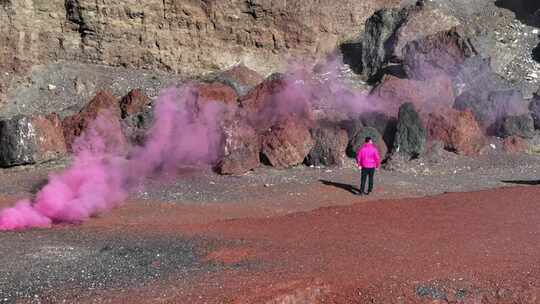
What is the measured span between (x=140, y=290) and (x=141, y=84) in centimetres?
1311

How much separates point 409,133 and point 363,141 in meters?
1.32

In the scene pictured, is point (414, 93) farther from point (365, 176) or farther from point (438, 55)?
point (365, 176)

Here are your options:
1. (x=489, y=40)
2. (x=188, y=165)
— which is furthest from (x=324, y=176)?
(x=489, y=40)

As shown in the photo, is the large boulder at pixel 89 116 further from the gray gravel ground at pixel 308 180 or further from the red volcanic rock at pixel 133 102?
the gray gravel ground at pixel 308 180

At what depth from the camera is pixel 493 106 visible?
769 inches

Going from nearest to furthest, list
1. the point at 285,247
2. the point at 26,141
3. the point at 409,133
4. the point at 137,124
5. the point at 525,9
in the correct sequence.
Result: the point at 285,247 < the point at 26,141 < the point at 137,124 < the point at 409,133 < the point at 525,9

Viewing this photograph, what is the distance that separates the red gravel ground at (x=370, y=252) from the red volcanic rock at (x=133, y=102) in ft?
17.9

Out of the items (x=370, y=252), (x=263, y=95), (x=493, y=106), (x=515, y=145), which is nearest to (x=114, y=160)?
(x=263, y=95)

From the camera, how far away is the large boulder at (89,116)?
17141 mm

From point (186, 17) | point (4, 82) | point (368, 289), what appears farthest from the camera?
point (186, 17)

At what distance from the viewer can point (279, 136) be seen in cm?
Answer: 1689

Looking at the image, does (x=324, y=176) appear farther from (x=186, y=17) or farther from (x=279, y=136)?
(x=186, y=17)

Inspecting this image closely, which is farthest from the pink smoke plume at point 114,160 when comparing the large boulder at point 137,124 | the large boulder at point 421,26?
the large boulder at point 421,26

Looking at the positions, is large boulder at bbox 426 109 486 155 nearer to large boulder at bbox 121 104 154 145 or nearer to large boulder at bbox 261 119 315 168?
large boulder at bbox 261 119 315 168
